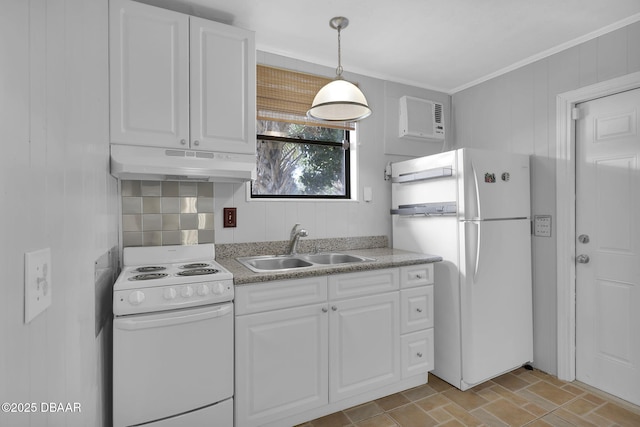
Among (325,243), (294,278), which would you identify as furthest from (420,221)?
(294,278)

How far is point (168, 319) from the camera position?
156 centimetres

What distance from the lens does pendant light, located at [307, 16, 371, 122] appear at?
5.97 ft

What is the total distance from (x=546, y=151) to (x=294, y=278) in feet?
7.09

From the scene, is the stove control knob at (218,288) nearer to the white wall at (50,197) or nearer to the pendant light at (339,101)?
the white wall at (50,197)

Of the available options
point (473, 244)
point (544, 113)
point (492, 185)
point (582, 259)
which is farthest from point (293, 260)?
point (544, 113)

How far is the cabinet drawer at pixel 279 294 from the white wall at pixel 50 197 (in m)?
0.67

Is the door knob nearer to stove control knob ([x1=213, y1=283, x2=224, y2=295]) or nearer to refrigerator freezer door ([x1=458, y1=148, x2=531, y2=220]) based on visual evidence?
refrigerator freezer door ([x1=458, y1=148, x2=531, y2=220])

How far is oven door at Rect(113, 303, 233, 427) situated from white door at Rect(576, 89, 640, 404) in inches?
96.3

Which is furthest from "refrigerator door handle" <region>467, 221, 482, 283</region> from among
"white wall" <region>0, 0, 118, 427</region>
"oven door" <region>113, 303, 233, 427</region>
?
"white wall" <region>0, 0, 118, 427</region>

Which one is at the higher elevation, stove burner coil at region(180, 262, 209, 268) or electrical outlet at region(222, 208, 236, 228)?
electrical outlet at region(222, 208, 236, 228)

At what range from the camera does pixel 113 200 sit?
190cm

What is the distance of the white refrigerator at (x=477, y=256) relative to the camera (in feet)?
7.58

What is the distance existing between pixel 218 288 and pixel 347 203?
147 cm

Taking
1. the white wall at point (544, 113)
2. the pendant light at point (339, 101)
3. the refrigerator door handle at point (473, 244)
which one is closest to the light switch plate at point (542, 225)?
the white wall at point (544, 113)
